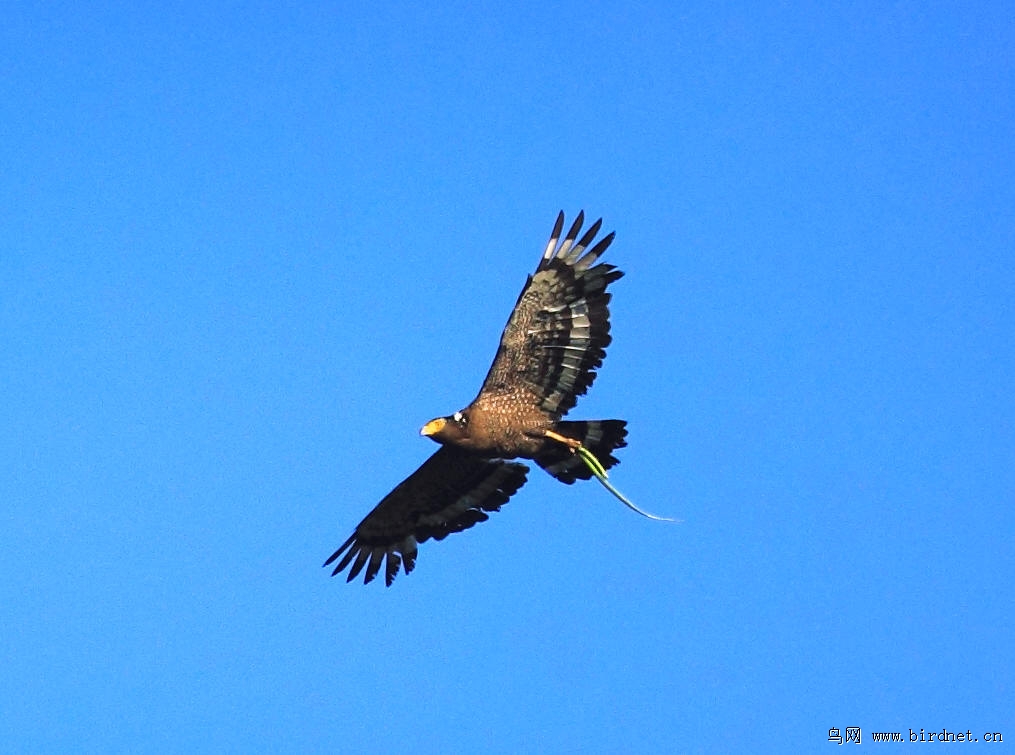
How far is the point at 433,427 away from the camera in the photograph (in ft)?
60.4

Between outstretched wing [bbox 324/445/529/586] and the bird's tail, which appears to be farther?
outstretched wing [bbox 324/445/529/586]

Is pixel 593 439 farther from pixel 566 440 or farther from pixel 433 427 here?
pixel 433 427

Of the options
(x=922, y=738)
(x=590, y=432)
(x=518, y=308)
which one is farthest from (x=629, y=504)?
(x=922, y=738)

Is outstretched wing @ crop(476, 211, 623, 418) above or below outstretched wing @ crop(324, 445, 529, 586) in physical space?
above

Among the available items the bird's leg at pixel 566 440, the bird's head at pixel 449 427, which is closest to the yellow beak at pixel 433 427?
the bird's head at pixel 449 427

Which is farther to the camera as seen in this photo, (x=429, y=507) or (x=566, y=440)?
(x=429, y=507)

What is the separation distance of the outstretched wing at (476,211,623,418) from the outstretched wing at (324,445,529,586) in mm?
1733

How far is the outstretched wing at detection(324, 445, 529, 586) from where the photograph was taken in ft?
66.5

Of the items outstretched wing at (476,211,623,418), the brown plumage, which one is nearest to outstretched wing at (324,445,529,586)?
the brown plumage

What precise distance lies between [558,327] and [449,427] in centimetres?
175

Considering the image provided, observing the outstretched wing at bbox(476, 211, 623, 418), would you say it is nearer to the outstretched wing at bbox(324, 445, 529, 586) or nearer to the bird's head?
the bird's head

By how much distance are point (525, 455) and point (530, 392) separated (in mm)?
829

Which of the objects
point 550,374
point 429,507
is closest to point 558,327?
point 550,374

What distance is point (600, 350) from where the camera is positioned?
18.7 meters
